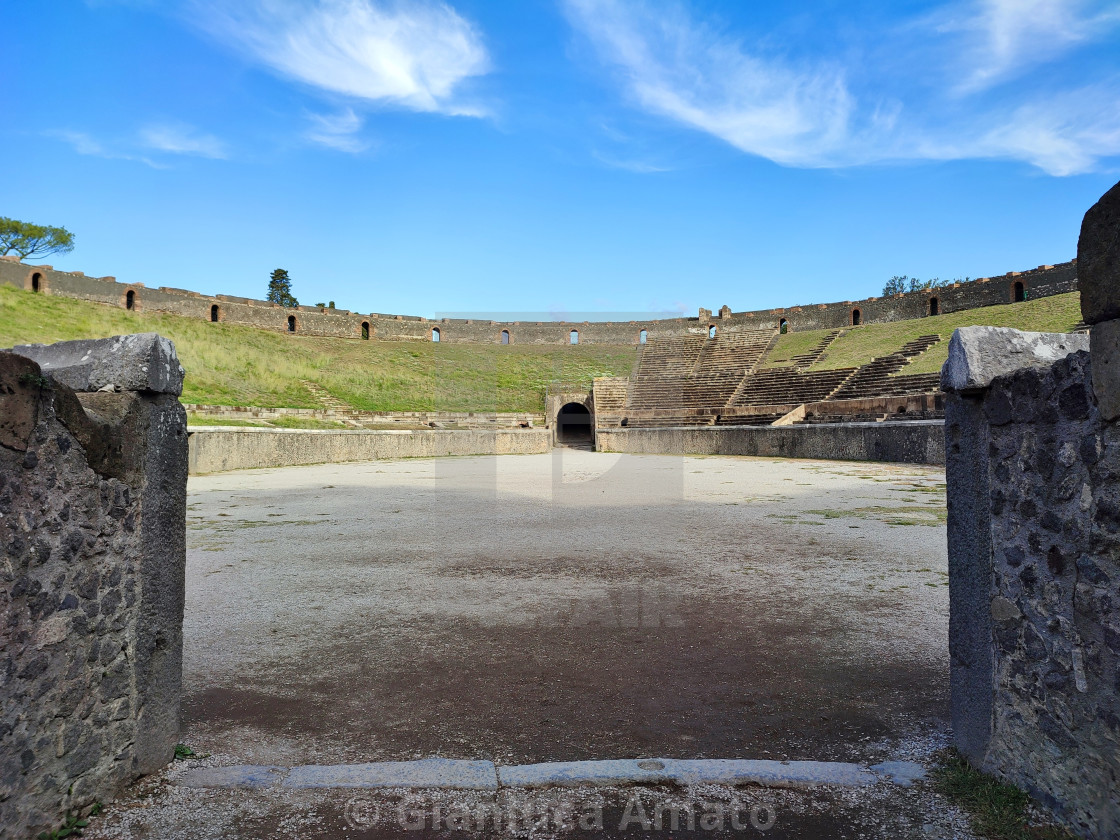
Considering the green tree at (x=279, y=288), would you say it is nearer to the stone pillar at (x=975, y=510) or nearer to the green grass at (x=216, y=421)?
the green grass at (x=216, y=421)

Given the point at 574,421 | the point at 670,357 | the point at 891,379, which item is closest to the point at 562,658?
the point at 891,379

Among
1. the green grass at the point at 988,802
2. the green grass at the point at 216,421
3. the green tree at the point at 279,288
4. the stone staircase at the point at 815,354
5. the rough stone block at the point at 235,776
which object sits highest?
the green tree at the point at 279,288

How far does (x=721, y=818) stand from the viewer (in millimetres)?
2238

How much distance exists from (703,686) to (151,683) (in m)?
2.44

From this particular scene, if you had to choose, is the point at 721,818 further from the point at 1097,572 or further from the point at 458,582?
the point at 458,582

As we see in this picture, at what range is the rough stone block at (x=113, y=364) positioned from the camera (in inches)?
100

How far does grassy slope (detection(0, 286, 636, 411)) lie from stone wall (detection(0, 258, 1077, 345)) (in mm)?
1785

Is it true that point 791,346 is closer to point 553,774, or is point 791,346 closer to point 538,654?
point 538,654

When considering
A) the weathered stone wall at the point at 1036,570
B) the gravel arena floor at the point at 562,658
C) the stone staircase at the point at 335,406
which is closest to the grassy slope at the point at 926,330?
the stone staircase at the point at 335,406

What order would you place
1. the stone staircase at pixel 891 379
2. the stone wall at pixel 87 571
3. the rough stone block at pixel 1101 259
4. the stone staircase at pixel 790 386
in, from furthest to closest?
the stone staircase at pixel 790 386 → the stone staircase at pixel 891 379 → the stone wall at pixel 87 571 → the rough stone block at pixel 1101 259

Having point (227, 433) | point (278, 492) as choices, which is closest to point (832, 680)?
point (278, 492)

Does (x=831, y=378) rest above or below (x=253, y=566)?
above

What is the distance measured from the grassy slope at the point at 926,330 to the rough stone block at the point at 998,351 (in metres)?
24.3

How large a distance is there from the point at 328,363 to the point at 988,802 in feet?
125
